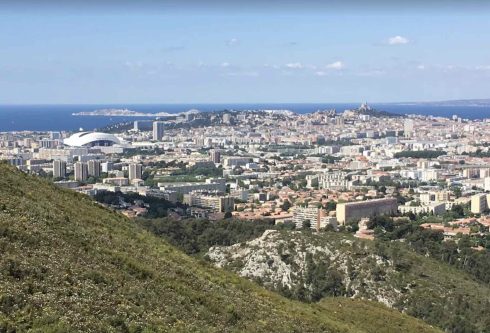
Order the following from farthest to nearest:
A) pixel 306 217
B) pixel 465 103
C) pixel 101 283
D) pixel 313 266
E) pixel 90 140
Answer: pixel 465 103, pixel 90 140, pixel 306 217, pixel 313 266, pixel 101 283

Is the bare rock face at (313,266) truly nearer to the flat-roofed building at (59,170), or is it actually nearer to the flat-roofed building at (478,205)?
the flat-roofed building at (478,205)

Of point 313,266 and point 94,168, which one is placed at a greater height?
point 313,266

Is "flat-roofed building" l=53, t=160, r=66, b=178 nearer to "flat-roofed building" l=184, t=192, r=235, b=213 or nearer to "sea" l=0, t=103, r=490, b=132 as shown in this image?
"flat-roofed building" l=184, t=192, r=235, b=213

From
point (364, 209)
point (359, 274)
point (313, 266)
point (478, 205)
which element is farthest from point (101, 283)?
point (478, 205)

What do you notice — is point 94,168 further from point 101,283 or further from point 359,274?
point 101,283

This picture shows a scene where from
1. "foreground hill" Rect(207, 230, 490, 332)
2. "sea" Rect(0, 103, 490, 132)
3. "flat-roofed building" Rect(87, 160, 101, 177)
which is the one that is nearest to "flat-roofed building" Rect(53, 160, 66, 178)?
"flat-roofed building" Rect(87, 160, 101, 177)

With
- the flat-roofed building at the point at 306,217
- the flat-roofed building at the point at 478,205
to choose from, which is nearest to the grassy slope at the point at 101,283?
the flat-roofed building at the point at 306,217
